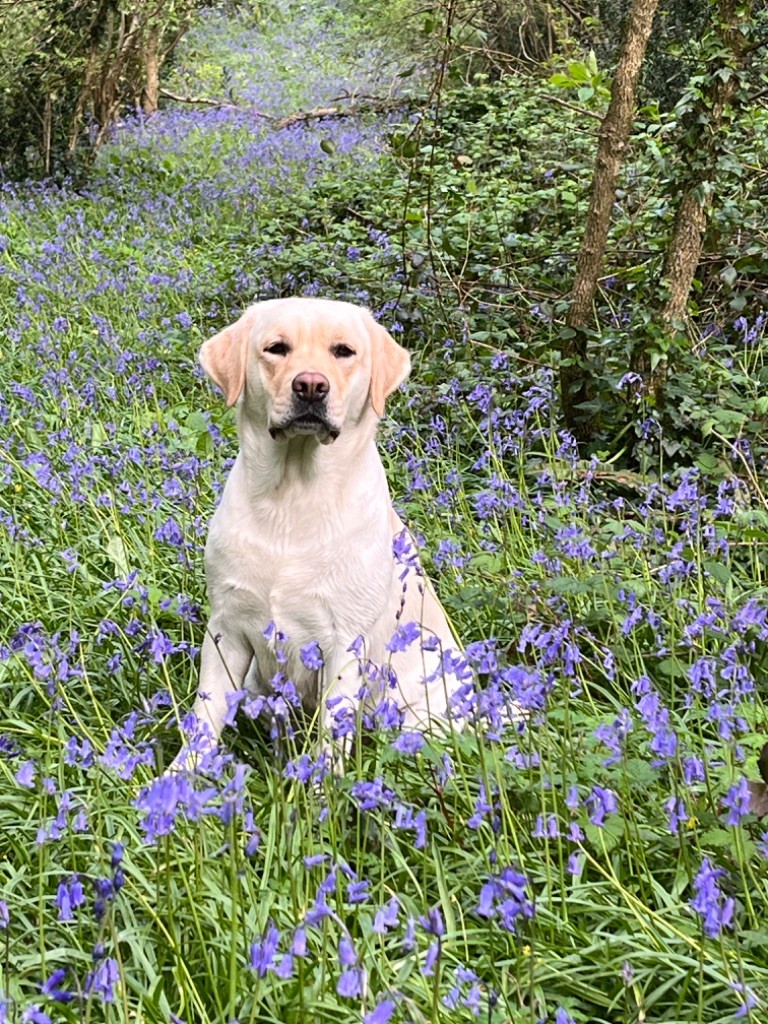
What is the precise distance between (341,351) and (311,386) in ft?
0.75

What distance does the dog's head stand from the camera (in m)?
2.90

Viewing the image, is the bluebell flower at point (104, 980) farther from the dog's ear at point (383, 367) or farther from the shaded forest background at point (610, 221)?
the shaded forest background at point (610, 221)

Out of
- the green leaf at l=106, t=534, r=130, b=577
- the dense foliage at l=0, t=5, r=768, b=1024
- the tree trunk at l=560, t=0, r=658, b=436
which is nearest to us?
the dense foliage at l=0, t=5, r=768, b=1024

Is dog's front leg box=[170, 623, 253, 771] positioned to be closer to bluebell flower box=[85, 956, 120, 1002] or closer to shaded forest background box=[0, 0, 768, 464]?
bluebell flower box=[85, 956, 120, 1002]

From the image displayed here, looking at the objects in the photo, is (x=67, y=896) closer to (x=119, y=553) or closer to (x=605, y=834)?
(x=605, y=834)

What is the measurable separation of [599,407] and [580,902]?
3260 millimetres

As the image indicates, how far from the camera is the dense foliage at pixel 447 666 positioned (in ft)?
5.98

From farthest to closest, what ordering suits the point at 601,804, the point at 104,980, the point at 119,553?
1. the point at 119,553
2. the point at 601,804
3. the point at 104,980

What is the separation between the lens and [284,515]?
2.95 m

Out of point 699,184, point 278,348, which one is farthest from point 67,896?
point 699,184

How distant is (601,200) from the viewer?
4977 millimetres

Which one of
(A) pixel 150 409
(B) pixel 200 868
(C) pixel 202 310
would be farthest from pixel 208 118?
(B) pixel 200 868

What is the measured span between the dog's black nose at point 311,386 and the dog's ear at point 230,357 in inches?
10.9

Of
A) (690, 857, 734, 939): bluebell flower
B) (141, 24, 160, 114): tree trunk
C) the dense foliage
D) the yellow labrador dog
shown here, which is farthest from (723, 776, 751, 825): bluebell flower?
(141, 24, 160, 114): tree trunk
